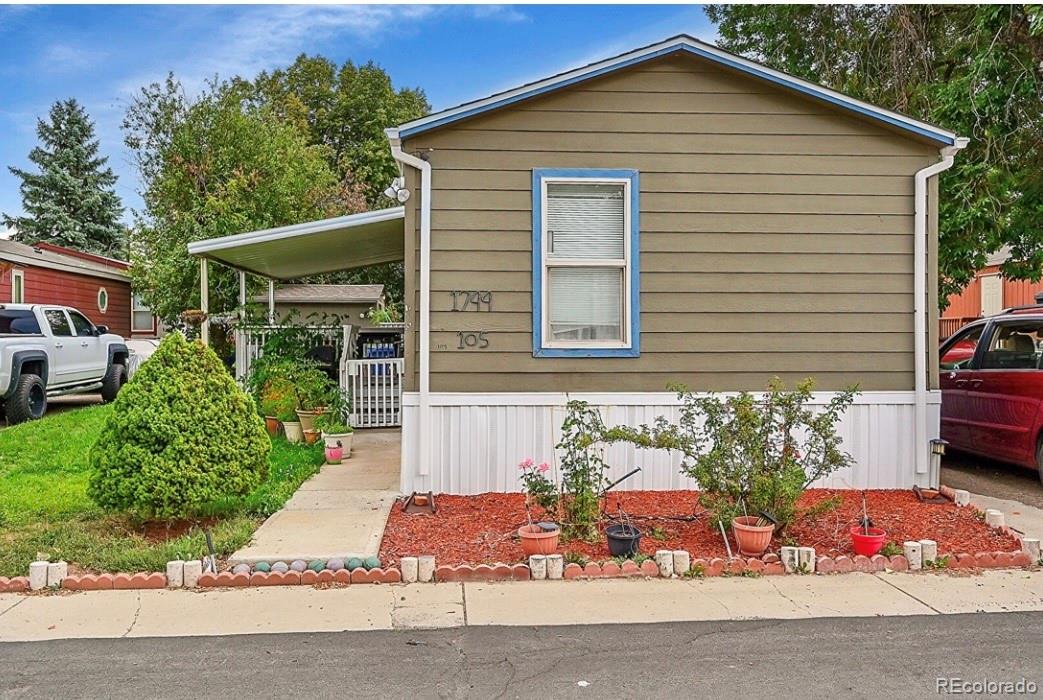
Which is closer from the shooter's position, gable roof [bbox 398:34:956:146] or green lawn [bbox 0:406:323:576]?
green lawn [bbox 0:406:323:576]

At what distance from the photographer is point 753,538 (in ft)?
15.6

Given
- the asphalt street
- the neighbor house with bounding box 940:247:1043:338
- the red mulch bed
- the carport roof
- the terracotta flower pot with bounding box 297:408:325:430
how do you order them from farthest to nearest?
1. the neighbor house with bounding box 940:247:1043:338
2. the terracotta flower pot with bounding box 297:408:325:430
3. the carport roof
4. the red mulch bed
5. the asphalt street

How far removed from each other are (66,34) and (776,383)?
1643cm

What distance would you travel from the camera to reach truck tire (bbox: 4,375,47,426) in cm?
1066

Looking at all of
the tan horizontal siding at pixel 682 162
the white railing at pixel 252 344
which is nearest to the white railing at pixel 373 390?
the white railing at pixel 252 344

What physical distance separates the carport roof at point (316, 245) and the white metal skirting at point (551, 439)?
1836mm

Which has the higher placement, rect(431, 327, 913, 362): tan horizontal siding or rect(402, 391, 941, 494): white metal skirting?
rect(431, 327, 913, 362): tan horizontal siding

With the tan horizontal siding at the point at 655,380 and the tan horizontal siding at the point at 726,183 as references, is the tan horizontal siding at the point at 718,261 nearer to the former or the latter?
the tan horizontal siding at the point at 726,183

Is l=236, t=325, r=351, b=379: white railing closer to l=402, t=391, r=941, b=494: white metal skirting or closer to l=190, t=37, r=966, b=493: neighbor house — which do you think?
l=402, t=391, r=941, b=494: white metal skirting

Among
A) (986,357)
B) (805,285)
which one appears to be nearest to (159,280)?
(805,285)

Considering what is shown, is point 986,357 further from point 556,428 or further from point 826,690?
point 826,690

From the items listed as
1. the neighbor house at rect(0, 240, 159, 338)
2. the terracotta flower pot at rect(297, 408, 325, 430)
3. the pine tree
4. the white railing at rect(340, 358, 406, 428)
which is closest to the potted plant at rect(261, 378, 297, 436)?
the terracotta flower pot at rect(297, 408, 325, 430)

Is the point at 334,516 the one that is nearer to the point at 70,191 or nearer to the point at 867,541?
the point at 867,541

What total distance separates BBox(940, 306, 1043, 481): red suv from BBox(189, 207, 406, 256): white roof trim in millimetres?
5870
